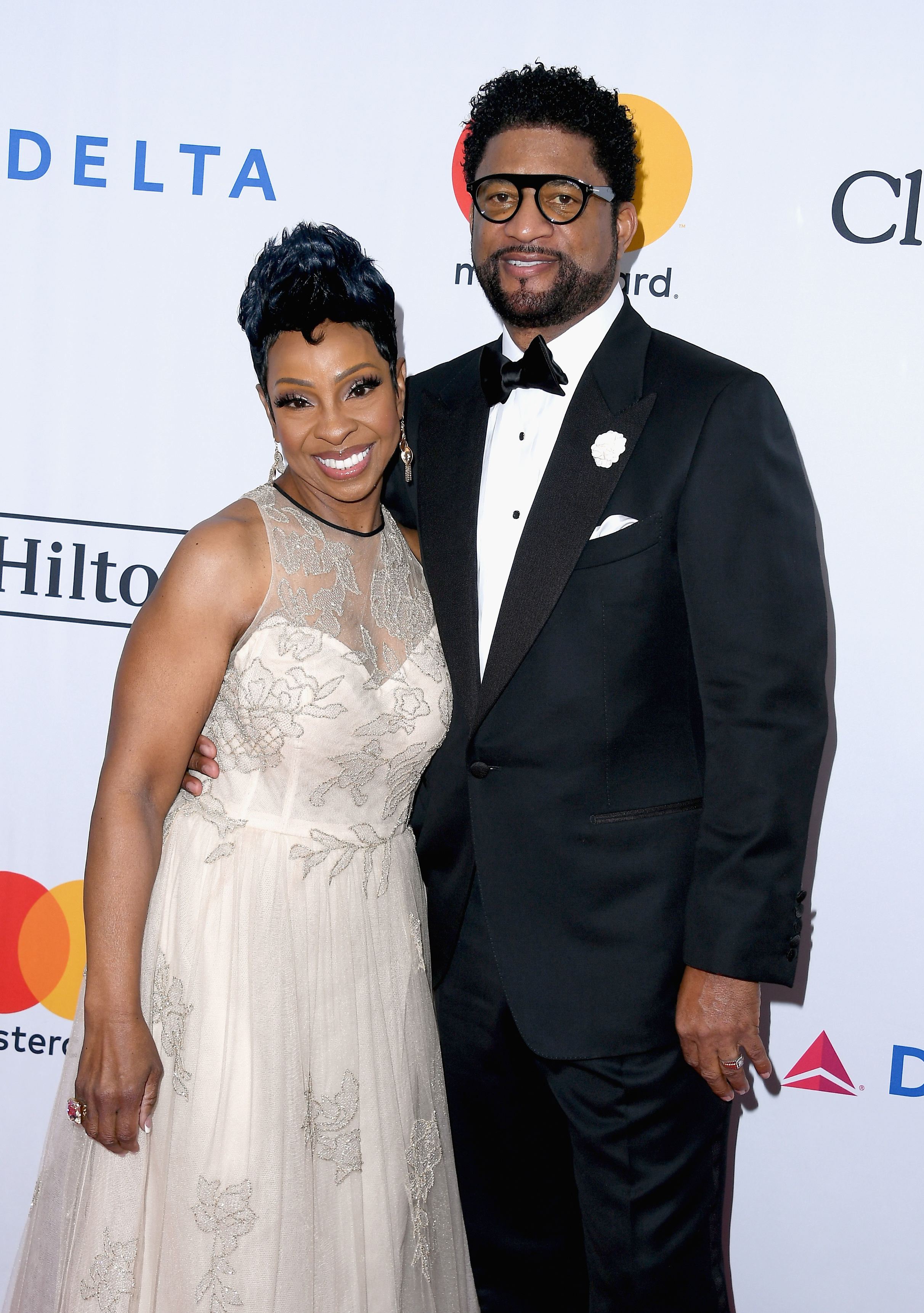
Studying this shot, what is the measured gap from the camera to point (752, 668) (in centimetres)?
159

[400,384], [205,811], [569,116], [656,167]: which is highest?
[656,167]

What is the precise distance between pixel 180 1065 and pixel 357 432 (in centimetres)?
95

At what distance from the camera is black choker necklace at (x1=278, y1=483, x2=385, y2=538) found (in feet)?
5.73

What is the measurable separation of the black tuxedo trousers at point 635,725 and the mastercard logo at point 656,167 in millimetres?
508

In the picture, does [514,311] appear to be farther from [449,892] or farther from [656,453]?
[449,892]

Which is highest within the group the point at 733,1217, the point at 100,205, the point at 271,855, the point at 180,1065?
the point at 100,205

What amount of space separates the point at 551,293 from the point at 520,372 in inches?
5.1

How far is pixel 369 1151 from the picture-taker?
5.48ft

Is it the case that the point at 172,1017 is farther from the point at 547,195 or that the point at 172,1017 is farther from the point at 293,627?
the point at 547,195

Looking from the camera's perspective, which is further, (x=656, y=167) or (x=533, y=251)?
(x=656, y=167)

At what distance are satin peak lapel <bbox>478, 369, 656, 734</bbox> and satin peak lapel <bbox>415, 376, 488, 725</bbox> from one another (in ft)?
0.17

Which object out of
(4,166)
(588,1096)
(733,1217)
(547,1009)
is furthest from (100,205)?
(733,1217)

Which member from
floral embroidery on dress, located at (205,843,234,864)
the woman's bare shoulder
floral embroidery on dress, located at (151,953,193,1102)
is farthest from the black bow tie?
floral embroidery on dress, located at (151,953,193,1102)

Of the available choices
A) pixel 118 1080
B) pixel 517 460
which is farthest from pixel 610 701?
pixel 118 1080
